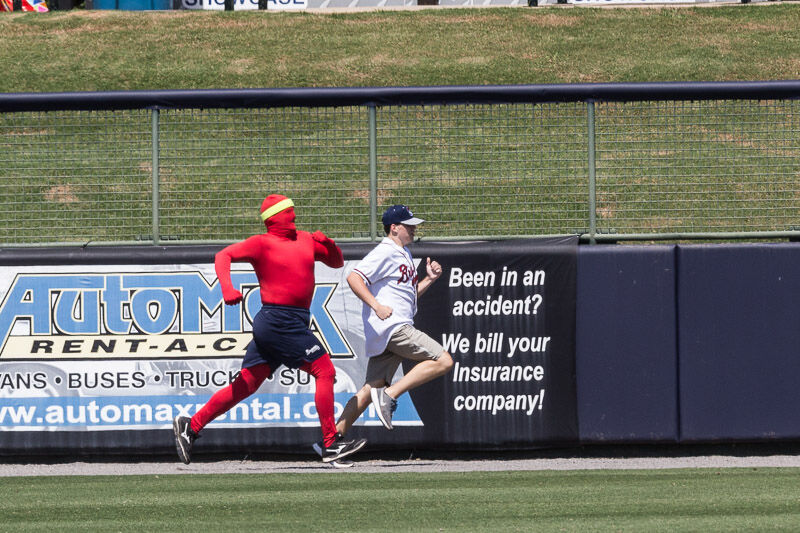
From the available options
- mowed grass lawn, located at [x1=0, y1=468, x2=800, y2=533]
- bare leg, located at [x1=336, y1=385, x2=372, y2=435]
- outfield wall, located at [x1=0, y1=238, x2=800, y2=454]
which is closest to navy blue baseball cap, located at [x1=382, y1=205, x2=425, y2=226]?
outfield wall, located at [x1=0, y1=238, x2=800, y2=454]

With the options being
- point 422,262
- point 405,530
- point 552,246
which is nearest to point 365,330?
point 422,262

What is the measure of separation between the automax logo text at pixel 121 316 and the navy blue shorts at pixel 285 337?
899 mm

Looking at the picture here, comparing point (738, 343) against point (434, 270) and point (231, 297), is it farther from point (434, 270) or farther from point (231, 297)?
point (231, 297)

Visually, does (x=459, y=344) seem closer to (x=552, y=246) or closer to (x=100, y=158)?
(x=552, y=246)

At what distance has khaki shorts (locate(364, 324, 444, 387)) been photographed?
8.13m

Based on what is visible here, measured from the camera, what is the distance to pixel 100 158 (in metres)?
9.02

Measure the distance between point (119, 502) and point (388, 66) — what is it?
70.0 feet

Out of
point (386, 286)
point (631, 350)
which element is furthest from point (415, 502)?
point (631, 350)

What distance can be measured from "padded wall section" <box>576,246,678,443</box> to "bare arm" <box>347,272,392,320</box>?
72.1 inches

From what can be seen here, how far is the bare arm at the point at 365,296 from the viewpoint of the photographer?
25.7 feet

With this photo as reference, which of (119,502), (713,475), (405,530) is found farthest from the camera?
(713,475)

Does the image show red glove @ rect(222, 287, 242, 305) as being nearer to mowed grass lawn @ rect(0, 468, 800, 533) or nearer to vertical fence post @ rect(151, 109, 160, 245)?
mowed grass lawn @ rect(0, 468, 800, 533)

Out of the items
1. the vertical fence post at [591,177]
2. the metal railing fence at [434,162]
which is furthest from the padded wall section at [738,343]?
the vertical fence post at [591,177]

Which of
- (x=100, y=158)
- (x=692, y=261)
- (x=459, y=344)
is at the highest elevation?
(x=100, y=158)
